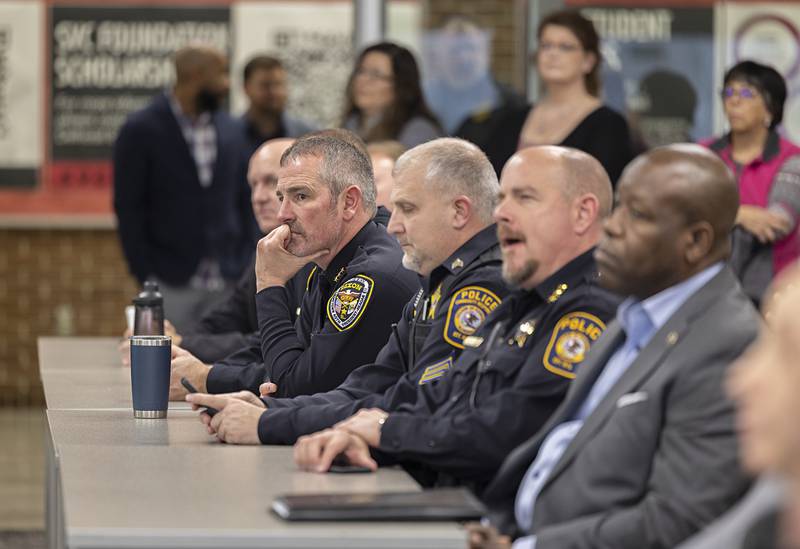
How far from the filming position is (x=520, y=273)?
3043 mm

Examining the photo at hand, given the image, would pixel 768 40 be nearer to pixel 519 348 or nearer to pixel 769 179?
pixel 769 179

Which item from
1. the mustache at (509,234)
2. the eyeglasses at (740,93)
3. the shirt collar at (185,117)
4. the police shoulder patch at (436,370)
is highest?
the eyeglasses at (740,93)

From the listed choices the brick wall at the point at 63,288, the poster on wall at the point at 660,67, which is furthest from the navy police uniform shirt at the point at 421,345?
the brick wall at the point at 63,288

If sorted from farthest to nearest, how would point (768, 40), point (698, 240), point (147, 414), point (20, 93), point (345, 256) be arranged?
1. point (20, 93)
2. point (768, 40)
3. point (345, 256)
4. point (147, 414)
5. point (698, 240)

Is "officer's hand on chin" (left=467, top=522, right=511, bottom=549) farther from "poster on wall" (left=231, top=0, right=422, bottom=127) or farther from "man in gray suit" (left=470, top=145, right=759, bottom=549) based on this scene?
"poster on wall" (left=231, top=0, right=422, bottom=127)

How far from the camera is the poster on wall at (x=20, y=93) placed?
366 inches

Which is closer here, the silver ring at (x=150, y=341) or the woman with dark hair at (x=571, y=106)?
the silver ring at (x=150, y=341)

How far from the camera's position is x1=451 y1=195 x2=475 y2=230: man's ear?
3.53 meters

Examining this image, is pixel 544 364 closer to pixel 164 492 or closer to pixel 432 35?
pixel 164 492

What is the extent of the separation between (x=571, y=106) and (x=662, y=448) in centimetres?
349

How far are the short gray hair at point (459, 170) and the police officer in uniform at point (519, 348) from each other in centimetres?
38

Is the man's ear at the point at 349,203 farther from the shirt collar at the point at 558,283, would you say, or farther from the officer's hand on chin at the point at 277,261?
the shirt collar at the point at 558,283

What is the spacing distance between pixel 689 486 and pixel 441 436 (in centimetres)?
66

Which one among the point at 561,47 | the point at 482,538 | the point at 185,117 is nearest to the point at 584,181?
the point at 482,538
